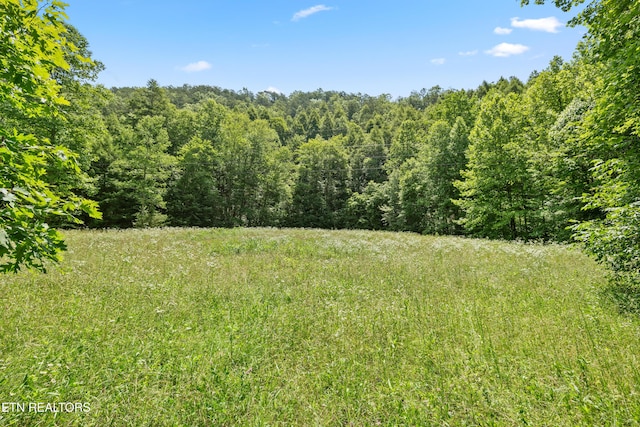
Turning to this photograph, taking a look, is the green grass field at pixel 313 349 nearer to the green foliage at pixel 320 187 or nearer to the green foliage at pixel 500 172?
the green foliage at pixel 500 172

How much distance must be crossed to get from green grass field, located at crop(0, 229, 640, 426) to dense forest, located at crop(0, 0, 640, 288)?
2.15 m

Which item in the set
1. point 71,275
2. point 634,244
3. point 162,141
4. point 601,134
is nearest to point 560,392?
point 634,244

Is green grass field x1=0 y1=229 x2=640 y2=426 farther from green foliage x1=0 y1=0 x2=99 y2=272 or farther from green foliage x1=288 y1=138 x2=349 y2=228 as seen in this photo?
green foliage x1=288 y1=138 x2=349 y2=228

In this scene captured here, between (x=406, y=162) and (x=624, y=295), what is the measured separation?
38.4 meters

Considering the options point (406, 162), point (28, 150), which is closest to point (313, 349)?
point (28, 150)

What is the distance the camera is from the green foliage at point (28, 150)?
2625 mm

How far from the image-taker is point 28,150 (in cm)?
→ 300

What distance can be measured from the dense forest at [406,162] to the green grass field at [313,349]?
2.15 metres

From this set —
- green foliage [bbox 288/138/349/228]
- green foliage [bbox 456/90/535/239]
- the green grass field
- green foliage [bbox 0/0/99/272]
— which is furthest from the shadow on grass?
green foliage [bbox 288/138/349/228]

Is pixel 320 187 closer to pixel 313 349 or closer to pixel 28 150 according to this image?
pixel 313 349

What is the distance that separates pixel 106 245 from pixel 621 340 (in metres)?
15.6

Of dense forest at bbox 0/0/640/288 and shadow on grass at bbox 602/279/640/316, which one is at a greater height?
dense forest at bbox 0/0/640/288

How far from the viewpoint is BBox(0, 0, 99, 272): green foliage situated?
262 centimetres

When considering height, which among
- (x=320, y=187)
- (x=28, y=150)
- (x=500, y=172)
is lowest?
(x=320, y=187)
